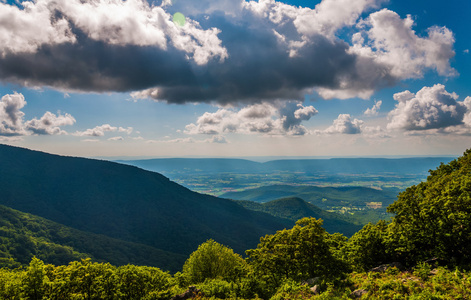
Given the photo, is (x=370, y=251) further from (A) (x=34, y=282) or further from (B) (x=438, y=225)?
(A) (x=34, y=282)

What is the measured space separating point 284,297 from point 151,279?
23.3 meters

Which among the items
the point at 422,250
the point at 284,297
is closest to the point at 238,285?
the point at 284,297

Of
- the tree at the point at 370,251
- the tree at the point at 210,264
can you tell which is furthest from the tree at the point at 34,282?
the tree at the point at 370,251

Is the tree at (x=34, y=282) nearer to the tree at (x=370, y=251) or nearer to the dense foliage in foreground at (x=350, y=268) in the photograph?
the dense foliage in foreground at (x=350, y=268)

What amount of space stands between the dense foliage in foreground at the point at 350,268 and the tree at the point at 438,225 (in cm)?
10

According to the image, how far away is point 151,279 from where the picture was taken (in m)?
40.8

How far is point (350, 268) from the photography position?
3909 cm

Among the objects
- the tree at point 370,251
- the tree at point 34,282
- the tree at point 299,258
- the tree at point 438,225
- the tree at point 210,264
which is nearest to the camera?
the tree at point 438,225

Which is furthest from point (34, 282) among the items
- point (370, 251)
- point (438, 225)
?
point (438, 225)

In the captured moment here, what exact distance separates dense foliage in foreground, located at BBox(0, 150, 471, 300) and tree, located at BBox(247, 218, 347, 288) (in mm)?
149

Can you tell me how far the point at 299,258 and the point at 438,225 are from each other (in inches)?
755

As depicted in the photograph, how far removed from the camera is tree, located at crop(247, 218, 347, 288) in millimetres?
38188

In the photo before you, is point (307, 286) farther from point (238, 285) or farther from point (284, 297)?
point (238, 285)

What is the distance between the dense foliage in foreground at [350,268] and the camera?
26.5 metres
